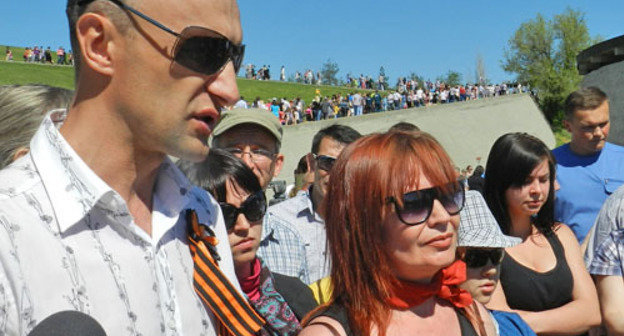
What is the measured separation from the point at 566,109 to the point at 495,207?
190cm

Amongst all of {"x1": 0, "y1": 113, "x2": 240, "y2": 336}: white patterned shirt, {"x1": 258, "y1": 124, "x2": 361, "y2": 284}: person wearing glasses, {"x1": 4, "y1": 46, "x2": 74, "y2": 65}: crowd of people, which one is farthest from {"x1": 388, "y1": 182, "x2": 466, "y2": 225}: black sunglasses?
{"x1": 4, "y1": 46, "x2": 74, "y2": 65}: crowd of people

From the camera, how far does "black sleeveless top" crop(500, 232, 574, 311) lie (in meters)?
3.52

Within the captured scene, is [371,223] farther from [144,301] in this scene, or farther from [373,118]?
[373,118]

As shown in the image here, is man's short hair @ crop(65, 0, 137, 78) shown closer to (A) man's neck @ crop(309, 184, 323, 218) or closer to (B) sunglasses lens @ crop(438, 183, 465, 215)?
(B) sunglasses lens @ crop(438, 183, 465, 215)

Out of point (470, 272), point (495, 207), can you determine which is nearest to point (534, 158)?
point (495, 207)

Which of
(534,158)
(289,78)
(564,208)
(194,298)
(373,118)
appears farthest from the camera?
(289,78)

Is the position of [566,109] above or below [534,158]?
above

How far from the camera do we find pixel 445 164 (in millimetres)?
2219

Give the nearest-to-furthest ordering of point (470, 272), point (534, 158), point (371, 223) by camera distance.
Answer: point (371, 223), point (470, 272), point (534, 158)

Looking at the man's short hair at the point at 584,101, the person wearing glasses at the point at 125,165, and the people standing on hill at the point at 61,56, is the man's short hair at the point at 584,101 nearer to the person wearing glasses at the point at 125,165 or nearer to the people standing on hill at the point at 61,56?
the person wearing glasses at the point at 125,165

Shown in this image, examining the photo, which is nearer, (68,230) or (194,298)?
(68,230)

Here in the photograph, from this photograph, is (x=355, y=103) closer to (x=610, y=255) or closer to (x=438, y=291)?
(x=610, y=255)

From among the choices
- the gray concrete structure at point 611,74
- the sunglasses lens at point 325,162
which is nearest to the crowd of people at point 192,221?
the sunglasses lens at point 325,162

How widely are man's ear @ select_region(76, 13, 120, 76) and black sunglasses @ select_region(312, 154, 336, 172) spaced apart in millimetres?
2690
